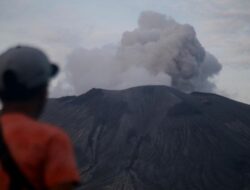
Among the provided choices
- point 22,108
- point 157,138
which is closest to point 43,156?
point 22,108

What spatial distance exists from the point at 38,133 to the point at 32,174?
0.70 feet

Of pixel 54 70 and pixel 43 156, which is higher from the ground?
pixel 54 70

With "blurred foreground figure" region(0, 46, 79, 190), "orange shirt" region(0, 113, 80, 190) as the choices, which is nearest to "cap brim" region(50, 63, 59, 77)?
"blurred foreground figure" region(0, 46, 79, 190)

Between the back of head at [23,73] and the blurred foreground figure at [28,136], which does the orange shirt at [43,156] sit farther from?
the back of head at [23,73]

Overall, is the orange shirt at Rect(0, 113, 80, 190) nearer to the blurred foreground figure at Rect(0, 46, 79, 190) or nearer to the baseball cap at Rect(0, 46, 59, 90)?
the blurred foreground figure at Rect(0, 46, 79, 190)

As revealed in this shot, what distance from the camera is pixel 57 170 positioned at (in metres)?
2.66

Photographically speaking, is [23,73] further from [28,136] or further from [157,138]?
[157,138]

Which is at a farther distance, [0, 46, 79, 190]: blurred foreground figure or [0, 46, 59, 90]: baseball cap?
[0, 46, 59, 90]: baseball cap

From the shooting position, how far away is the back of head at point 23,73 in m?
2.89

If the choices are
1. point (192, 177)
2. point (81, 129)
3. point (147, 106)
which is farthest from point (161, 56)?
point (192, 177)

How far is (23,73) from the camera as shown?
2900mm

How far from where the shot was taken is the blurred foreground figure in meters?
2.71

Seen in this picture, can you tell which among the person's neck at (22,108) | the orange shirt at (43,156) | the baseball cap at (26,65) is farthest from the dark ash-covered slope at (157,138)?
the orange shirt at (43,156)

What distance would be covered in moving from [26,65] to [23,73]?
47 millimetres
